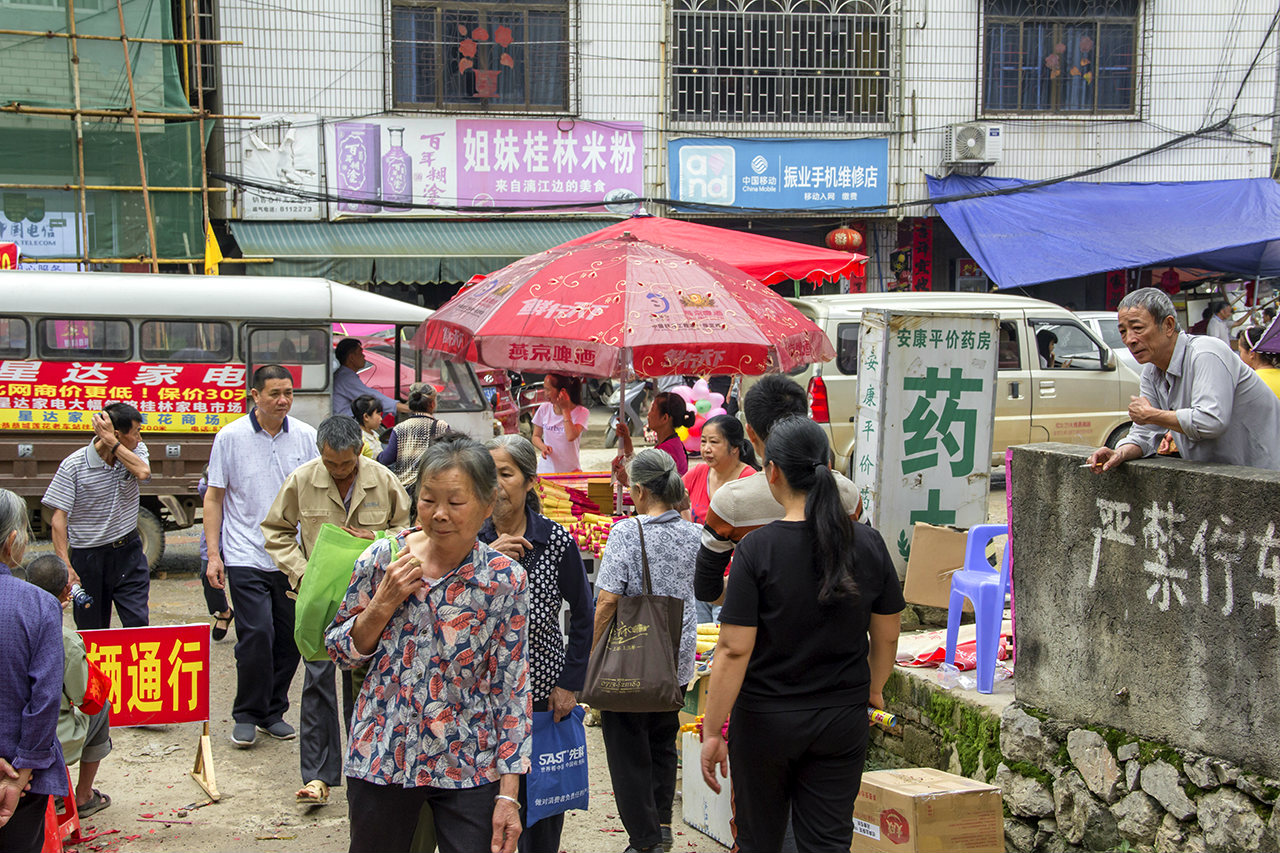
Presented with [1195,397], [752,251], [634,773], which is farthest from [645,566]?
[752,251]

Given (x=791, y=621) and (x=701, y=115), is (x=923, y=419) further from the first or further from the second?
(x=701, y=115)

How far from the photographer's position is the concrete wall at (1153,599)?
3.57 metres

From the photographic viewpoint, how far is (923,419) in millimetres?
6141

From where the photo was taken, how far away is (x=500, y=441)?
12.8ft

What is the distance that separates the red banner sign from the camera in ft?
15.7

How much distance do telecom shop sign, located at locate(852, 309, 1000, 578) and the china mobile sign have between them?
1083 centimetres

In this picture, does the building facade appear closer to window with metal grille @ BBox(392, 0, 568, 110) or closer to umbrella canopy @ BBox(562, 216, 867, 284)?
window with metal grille @ BBox(392, 0, 568, 110)

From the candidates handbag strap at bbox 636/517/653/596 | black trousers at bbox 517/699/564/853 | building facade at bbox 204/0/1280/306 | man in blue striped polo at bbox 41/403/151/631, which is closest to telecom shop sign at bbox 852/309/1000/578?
handbag strap at bbox 636/517/653/596

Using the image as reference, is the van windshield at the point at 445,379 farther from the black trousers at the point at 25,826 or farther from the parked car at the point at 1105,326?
the black trousers at the point at 25,826

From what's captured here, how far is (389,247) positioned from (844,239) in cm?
641

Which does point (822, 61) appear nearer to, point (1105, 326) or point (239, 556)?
point (1105, 326)

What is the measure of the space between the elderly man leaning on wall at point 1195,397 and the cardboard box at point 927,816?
1.25 m

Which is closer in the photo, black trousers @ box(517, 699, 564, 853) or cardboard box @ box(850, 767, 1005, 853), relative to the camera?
black trousers @ box(517, 699, 564, 853)

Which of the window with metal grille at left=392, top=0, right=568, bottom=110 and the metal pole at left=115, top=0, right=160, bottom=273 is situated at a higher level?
the window with metal grille at left=392, top=0, right=568, bottom=110
